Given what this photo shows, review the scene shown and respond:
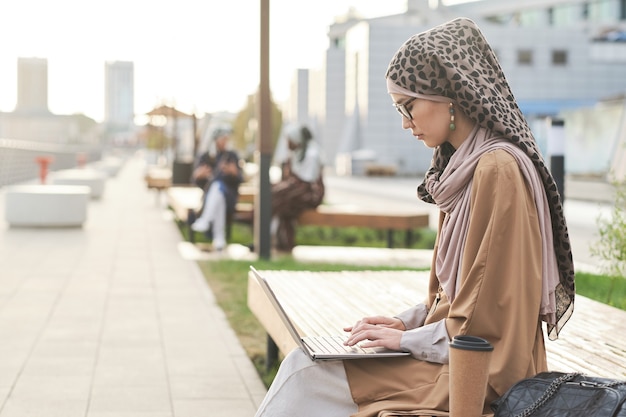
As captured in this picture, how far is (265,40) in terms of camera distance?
10.4 metres

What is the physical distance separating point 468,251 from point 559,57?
51981 millimetres

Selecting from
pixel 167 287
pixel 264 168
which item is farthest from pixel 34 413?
pixel 264 168

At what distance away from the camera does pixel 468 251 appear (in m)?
2.52

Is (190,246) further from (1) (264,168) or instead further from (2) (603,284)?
(2) (603,284)

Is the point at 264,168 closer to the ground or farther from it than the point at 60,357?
farther from it

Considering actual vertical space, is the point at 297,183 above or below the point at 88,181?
above

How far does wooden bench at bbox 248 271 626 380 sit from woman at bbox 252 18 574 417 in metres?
0.74

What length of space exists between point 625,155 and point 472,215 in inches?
242

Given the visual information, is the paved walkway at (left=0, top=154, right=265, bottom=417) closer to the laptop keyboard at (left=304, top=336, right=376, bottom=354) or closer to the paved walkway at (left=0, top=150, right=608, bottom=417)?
the paved walkway at (left=0, top=150, right=608, bottom=417)

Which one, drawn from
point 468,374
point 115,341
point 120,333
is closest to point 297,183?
point 120,333

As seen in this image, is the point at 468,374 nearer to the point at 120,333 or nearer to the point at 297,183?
the point at 120,333

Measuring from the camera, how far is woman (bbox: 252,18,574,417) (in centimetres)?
246

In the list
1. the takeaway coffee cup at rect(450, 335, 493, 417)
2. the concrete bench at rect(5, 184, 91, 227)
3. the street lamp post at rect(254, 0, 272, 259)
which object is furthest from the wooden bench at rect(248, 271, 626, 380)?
the concrete bench at rect(5, 184, 91, 227)

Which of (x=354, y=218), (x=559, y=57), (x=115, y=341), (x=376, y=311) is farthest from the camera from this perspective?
(x=559, y=57)
